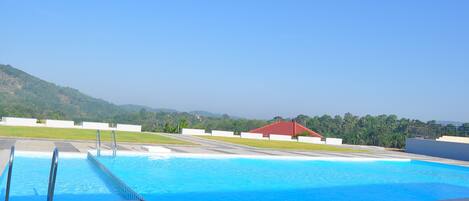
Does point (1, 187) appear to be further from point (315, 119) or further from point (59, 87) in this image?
point (59, 87)

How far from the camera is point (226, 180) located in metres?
12.5

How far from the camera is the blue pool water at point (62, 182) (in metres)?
8.49

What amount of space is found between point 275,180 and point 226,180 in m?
1.31

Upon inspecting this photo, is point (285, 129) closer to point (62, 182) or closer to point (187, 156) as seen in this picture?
point (187, 156)

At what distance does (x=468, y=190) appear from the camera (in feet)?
45.4

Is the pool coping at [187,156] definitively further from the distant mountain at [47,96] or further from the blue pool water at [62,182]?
the distant mountain at [47,96]

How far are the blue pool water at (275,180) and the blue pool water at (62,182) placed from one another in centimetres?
81

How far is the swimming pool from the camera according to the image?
9.78m

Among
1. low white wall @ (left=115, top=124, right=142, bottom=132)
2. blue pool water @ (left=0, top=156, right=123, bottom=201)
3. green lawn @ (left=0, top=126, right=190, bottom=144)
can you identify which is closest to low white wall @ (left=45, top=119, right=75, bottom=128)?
low white wall @ (left=115, top=124, right=142, bottom=132)

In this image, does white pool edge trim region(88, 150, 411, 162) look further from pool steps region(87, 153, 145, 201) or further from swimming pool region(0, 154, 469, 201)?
pool steps region(87, 153, 145, 201)

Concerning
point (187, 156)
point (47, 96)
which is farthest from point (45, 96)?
point (187, 156)

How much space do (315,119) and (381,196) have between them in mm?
58628

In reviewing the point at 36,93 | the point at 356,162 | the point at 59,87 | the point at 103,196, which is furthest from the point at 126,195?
the point at 59,87

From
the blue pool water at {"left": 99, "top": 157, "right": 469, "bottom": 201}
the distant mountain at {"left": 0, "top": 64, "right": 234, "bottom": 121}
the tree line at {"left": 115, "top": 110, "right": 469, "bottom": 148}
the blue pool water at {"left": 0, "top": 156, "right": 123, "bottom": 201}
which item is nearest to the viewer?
the blue pool water at {"left": 0, "top": 156, "right": 123, "bottom": 201}
